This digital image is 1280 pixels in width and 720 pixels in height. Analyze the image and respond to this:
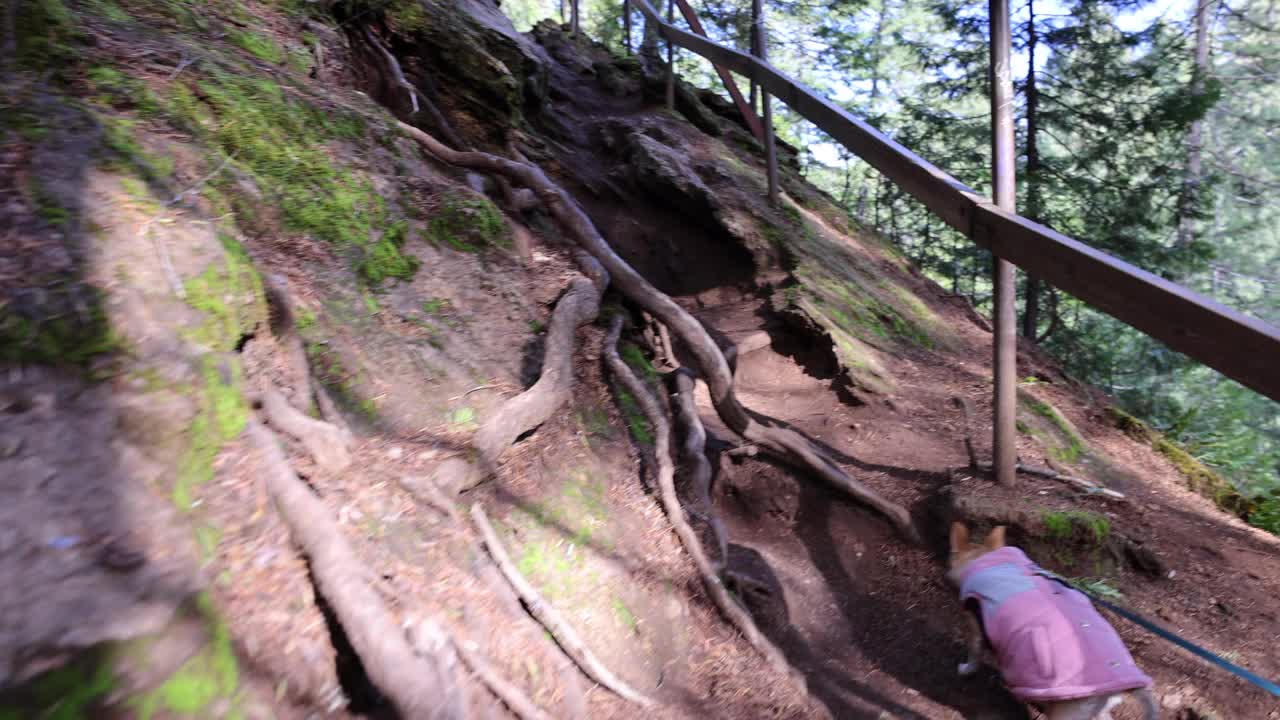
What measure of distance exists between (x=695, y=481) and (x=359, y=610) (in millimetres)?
2757

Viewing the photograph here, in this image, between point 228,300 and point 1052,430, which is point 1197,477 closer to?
point 1052,430

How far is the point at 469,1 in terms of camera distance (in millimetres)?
10281

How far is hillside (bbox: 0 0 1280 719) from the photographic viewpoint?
6.06 ft

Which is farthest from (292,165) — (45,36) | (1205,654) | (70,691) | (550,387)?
(1205,654)

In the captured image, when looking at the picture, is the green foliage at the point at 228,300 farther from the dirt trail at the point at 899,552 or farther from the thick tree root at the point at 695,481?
the dirt trail at the point at 899,552

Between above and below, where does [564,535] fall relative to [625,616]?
above

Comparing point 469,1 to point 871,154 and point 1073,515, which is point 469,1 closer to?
point 871,154

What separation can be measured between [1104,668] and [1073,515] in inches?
65.3

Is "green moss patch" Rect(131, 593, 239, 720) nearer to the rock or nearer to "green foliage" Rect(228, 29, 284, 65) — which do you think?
"green foliage" Rect(228, 29, 284, 65)

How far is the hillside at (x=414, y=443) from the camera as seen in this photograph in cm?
185

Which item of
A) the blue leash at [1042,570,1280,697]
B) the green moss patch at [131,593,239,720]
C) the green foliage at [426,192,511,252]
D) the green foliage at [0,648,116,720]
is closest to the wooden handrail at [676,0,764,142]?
the green foliage at [426,192,511,252]

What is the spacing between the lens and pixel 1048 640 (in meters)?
3.25

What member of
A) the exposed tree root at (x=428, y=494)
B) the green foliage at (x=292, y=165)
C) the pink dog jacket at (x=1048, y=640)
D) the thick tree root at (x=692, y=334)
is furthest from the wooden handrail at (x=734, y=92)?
the exposed tree root at (x=428, y=494)

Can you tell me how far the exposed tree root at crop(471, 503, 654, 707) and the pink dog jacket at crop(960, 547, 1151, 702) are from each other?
6.10 ft
